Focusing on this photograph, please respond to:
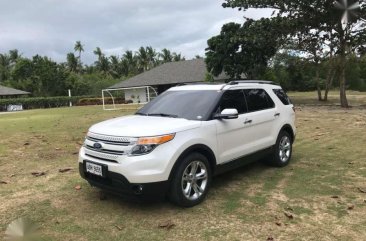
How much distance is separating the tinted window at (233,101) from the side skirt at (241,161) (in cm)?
78

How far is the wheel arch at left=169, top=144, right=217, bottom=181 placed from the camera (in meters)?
4.85

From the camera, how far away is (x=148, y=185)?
15.1 feet

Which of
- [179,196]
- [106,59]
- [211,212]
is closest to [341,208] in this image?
[211,212]

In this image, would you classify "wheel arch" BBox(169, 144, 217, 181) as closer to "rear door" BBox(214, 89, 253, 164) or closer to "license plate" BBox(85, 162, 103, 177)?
"rear door" BBox(214, 89, 253, 164)

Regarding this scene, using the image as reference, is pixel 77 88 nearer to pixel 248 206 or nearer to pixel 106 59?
pixel 106 59

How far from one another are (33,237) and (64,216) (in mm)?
4258

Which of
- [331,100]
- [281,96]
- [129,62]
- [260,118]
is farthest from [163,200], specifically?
[129,62]

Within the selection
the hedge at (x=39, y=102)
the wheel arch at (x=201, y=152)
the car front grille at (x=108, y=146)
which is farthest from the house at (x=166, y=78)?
the car front grille at (x=108, y=146)

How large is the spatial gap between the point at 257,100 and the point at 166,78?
45.9 metres

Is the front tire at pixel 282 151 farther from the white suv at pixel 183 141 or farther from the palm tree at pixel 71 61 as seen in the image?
the palm tree at pixel 71 61

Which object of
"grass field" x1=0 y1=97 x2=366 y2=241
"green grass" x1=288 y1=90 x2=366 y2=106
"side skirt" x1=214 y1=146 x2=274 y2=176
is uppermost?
"side skirt" x1=214 y1=146 x2=274 y2=176

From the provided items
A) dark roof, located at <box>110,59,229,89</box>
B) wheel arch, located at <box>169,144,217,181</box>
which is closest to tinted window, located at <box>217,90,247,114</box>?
wheel arch, located at <box>169,144,217,181</box>

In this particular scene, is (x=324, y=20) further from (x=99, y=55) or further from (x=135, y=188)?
(x=99, y=55)

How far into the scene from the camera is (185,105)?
591 cm
